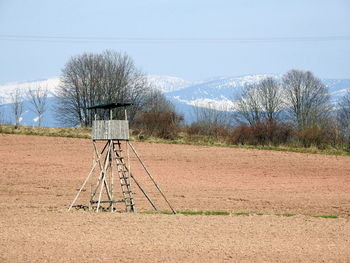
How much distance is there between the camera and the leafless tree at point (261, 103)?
94625mm

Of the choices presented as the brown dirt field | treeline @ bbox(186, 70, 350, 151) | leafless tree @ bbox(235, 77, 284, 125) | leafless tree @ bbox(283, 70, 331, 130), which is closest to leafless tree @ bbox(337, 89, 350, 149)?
treeline @ bbox(186, 70, 350, 151)

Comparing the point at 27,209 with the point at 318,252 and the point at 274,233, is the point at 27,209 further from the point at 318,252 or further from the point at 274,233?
the point at 318,252

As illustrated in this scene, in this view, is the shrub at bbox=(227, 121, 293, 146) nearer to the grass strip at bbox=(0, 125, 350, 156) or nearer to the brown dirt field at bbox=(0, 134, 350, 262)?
the grass strip at bbox=(0, 125, 350, 156)

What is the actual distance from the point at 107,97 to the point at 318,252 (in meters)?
72.9

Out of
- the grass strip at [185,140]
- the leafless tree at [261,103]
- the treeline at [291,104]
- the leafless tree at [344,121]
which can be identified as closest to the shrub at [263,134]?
the grass strip at [185,140]

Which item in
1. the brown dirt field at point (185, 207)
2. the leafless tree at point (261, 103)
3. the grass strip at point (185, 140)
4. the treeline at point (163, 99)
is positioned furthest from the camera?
the leafless tree at point (261, 103)

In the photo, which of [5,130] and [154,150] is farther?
[5,130]

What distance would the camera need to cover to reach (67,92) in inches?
3659

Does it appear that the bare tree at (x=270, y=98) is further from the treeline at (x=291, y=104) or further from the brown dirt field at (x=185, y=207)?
the brown dirt field at (x=185, y=207)

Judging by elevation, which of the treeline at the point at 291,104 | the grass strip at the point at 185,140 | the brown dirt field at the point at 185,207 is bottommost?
the brown dirt field at the point at 185,207

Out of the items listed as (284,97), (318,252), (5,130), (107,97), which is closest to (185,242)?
(318,252)

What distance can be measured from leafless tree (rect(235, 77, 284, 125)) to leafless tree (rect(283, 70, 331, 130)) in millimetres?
1747

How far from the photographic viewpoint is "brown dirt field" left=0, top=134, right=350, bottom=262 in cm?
1733

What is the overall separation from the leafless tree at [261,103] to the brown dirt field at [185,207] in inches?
1771
